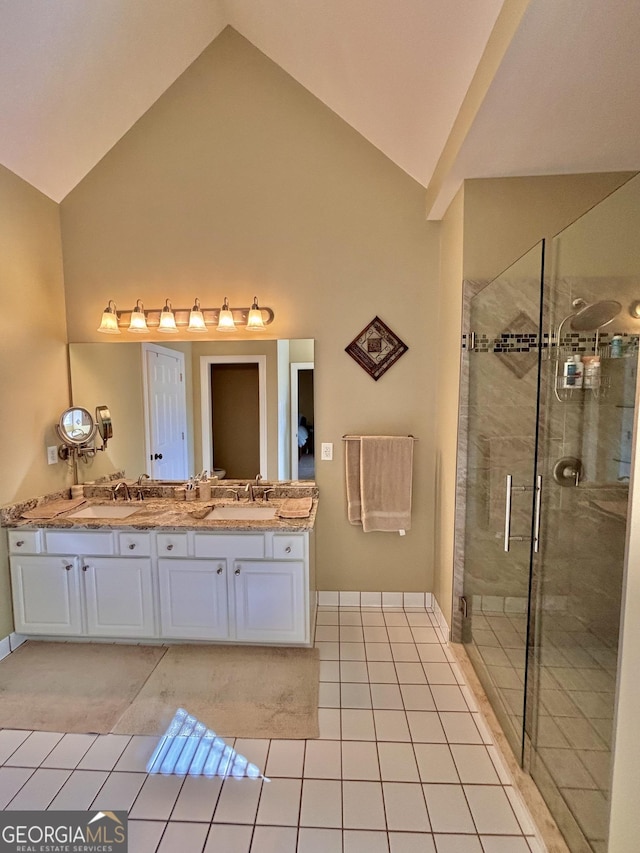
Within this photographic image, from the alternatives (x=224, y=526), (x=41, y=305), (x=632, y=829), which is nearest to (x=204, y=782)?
(x=224, y=526)

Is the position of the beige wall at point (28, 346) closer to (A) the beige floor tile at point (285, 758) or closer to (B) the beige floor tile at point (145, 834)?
(B) the beige floor tile at point (145, 834)

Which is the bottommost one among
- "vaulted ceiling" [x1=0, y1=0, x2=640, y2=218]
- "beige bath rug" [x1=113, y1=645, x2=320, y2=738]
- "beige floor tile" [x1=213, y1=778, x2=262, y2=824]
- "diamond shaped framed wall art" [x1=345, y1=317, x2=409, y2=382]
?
"beige floor tile" [x1=213, y1=778, x2=262, y2=824]

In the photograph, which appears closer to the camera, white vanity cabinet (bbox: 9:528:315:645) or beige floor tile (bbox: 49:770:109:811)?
beige floor tile (bbox: 49:770:109:811)

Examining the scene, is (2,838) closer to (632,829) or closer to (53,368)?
(632,829)

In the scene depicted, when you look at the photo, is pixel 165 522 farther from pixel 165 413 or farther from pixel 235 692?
pixel 235 692

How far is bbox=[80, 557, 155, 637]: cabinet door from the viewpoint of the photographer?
94.0 inches

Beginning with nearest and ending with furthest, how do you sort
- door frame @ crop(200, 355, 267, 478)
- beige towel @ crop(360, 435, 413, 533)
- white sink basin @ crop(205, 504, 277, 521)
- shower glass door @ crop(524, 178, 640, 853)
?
shower glass door @ crop(524, 178, 640, 853) < white sink basin @ crop(205, 504, 277, 521) < beige towel @ crop(360, 435, 413, 533) < door frame @ crop(200, 355, 267, 478)

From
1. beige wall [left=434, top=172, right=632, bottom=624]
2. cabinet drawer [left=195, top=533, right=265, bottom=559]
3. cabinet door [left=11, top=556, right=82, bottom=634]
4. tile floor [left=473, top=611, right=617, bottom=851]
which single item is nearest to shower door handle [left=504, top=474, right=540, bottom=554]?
tile floor [left=473, top=611, right=617, bottom=851]

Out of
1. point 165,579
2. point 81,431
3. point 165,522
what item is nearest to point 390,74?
point 165,522

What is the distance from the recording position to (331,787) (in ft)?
5.15

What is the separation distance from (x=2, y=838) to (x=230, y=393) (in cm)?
226

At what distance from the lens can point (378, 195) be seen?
2.66 metres

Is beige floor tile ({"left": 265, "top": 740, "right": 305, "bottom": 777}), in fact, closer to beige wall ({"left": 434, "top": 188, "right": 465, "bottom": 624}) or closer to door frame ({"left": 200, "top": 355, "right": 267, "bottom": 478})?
beige wall ({"left": 434, "top": 188, "right": 465, "bottom": 624})

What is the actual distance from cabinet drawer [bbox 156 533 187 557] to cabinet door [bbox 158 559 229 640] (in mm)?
46
